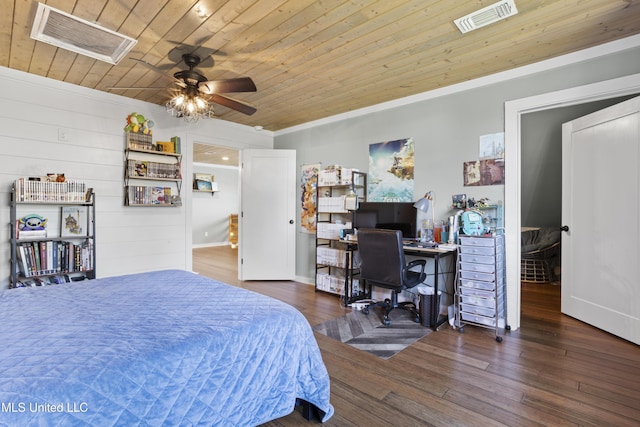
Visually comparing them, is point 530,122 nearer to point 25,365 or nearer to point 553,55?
point 553,55

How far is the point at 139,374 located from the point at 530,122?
6.02m

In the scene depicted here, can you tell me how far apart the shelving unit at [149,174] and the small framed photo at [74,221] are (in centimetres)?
44

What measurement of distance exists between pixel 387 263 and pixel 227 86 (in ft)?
6.97

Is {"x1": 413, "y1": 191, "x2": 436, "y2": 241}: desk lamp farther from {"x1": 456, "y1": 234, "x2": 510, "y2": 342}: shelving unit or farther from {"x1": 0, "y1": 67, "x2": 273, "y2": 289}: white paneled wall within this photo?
{"x1": 0, "y1": 67, "x2": 273, "y2": 289}: white paneled wall

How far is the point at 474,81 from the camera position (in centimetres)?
323

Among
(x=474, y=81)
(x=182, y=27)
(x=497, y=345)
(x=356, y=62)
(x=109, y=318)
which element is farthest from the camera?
(x=474, y=81)

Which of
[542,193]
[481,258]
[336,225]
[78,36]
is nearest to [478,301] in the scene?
[481,258]

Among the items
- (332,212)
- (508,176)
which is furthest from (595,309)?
(332,212)

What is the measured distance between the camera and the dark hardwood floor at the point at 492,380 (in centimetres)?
175

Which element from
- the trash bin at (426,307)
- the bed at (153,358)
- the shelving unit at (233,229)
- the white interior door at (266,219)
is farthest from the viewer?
the shelving unit at (233,229)

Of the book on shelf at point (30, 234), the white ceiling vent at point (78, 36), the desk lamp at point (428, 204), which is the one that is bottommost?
the book on shelf at point (30, 234)

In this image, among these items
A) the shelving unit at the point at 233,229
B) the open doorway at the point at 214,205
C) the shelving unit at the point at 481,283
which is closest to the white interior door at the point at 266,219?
the shelving unit at the point at 481,283

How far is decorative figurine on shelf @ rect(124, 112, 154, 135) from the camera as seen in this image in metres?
3.63

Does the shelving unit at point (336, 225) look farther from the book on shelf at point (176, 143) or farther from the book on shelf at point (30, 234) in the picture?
the book on shelf at point (30, 234)
